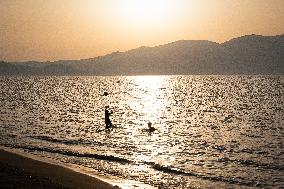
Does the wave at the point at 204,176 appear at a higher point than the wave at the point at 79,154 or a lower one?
lower

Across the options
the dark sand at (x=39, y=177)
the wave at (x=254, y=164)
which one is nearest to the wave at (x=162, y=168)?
the wave at (x=254, y=164)

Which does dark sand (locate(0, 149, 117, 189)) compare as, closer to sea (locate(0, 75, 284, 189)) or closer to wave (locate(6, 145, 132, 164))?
sea (locate(0, 75, 284, 189))

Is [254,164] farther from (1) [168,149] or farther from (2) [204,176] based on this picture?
(1) [168,149]

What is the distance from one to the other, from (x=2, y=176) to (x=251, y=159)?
20423mm

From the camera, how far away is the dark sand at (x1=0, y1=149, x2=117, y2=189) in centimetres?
2072

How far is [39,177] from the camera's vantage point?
22.9 m

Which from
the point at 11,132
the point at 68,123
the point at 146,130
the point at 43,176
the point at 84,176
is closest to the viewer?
the point at 43,176

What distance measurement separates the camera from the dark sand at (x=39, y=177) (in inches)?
816

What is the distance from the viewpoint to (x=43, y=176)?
2359 cm

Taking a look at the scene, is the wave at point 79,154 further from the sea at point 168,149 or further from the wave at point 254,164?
the wave at point 254,164

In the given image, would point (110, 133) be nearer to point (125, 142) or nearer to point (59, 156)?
point (125, 142)

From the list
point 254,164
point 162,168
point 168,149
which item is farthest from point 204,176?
point 168,149

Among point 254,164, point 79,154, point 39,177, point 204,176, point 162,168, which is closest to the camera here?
point 39,177

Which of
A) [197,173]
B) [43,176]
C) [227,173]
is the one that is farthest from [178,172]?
[43,176]
